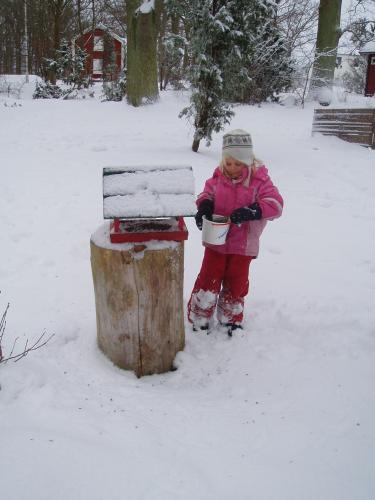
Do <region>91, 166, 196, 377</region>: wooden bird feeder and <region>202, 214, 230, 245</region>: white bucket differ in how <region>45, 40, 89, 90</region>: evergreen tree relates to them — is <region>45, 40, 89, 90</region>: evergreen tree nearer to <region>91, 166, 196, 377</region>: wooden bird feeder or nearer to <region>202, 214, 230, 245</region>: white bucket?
<region>202, 214, 230, 245</region>: white bucket

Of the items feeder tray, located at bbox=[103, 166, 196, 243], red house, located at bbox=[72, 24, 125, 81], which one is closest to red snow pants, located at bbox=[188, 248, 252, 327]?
feeder tray, located at bbox=[103, 166, 196, 243]

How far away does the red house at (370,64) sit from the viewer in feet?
65.9

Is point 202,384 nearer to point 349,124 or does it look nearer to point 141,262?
point 141,262

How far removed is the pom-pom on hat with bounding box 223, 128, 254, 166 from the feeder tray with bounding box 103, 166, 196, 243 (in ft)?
1.27

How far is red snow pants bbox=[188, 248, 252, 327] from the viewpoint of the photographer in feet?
10.4

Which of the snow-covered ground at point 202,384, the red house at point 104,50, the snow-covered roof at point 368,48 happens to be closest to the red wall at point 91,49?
the red house at point 104,50

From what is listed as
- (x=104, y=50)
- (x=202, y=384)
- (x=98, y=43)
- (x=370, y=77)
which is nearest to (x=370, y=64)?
(x=370, y=77)

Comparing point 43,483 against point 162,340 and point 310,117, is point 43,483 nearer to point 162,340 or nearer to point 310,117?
point 162,340

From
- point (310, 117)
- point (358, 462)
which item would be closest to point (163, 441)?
point (358, 462)

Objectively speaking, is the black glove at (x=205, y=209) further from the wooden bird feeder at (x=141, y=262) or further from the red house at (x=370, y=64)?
the red house at (x=370, y=64)

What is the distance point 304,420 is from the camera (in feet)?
7.97

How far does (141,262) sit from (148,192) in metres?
0.42

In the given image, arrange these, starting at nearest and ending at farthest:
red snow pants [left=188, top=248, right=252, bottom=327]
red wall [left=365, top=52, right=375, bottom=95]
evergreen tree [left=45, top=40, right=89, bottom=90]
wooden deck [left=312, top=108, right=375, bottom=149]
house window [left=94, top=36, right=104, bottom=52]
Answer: red snow pants [left=188, top=248, right=252, bottom=327], wooden deck [left=312, top=108, right=375, bottom=149], red wall [left=365, top=52, right=375, bottom=95], evergreen tree [left=45, top=40, right=89, bottom=90], house window [left=94, top=36, right=104, bottom=52]

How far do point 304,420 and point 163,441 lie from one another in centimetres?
84
